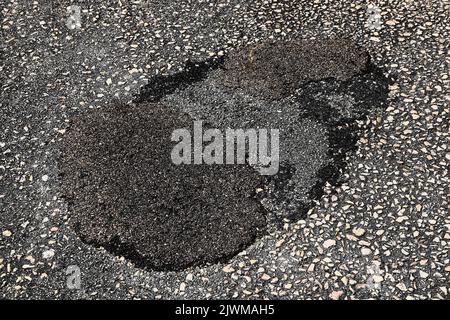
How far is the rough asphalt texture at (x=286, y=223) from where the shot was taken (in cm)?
326

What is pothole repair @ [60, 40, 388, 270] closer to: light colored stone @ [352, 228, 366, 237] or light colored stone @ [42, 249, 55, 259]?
light colored stone @ [42, 249, 55, 259]

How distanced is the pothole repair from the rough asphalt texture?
9 centimetres

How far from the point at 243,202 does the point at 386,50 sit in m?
1.86

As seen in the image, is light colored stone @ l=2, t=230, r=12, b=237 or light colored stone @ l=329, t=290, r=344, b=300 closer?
light colored stone @ l=329, t=290, r=344, b=300

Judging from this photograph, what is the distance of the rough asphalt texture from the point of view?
3.26 m

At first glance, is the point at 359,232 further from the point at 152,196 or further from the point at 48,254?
the point at 48,254

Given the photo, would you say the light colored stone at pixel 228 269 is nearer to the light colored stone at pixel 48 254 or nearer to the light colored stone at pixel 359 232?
the light colored stone at pixel 359 232

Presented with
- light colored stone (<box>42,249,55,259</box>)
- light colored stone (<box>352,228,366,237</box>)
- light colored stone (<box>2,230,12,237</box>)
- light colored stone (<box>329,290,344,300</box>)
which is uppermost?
light colored stone (<box>2,230,12,237</box>)

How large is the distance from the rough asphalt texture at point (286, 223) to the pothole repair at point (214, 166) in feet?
0.31

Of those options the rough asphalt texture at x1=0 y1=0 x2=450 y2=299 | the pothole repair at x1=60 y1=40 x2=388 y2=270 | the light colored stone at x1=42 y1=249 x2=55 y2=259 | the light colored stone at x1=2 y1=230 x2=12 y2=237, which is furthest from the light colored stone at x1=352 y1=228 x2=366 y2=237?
the light colored stone at x1=2 y1=230 x2=12 y2=237

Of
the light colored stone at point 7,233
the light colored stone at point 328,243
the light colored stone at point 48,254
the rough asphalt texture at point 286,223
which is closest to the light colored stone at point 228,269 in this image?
the rough asphalt texture at point 286,223

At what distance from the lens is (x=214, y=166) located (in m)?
3.79

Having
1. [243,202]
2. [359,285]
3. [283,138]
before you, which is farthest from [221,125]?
[359,285]
